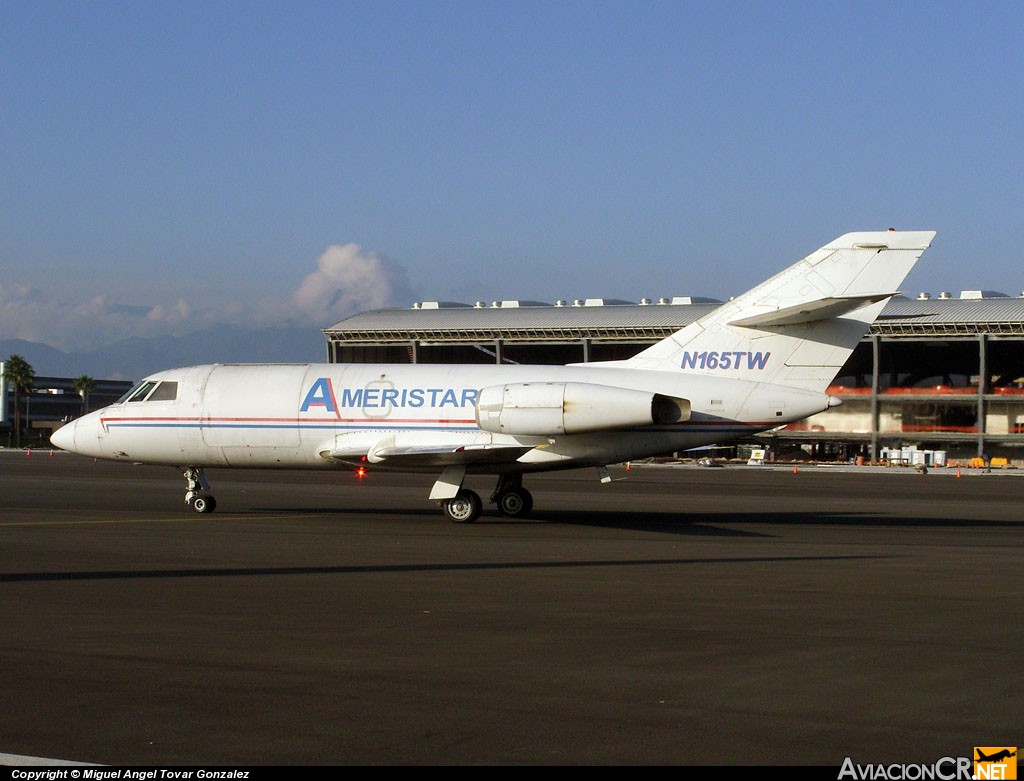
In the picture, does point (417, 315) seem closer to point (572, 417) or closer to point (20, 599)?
point (572, 417)

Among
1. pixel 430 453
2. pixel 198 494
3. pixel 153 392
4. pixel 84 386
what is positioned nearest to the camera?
pixel 430 453

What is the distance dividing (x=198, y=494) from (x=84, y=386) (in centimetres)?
11266

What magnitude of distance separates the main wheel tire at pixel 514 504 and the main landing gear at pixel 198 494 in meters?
6.80

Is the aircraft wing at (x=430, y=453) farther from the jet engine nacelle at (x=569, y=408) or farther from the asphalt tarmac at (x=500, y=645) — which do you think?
the asphalt tarmac at (x=500, y=645)

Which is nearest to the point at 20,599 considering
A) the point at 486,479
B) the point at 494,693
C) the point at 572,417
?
the point at 494,693

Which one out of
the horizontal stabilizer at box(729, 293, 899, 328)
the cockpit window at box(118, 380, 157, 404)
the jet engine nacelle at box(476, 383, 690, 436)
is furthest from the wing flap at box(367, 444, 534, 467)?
the cockpit window at box(118, 380, 157, 404)

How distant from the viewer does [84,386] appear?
133 metres

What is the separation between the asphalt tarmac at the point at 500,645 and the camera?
7766 mm

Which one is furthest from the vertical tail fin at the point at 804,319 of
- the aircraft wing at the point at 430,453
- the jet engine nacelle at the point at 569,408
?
the aircraft wing at the point at 430,453

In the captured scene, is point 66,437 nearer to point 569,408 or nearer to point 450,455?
point 450,455

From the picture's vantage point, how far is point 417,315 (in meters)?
103

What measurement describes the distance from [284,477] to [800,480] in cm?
2313

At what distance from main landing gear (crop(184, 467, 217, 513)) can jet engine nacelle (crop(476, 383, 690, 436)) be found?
7.52 m

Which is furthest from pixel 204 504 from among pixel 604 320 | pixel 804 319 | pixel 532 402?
pixel 604 320
